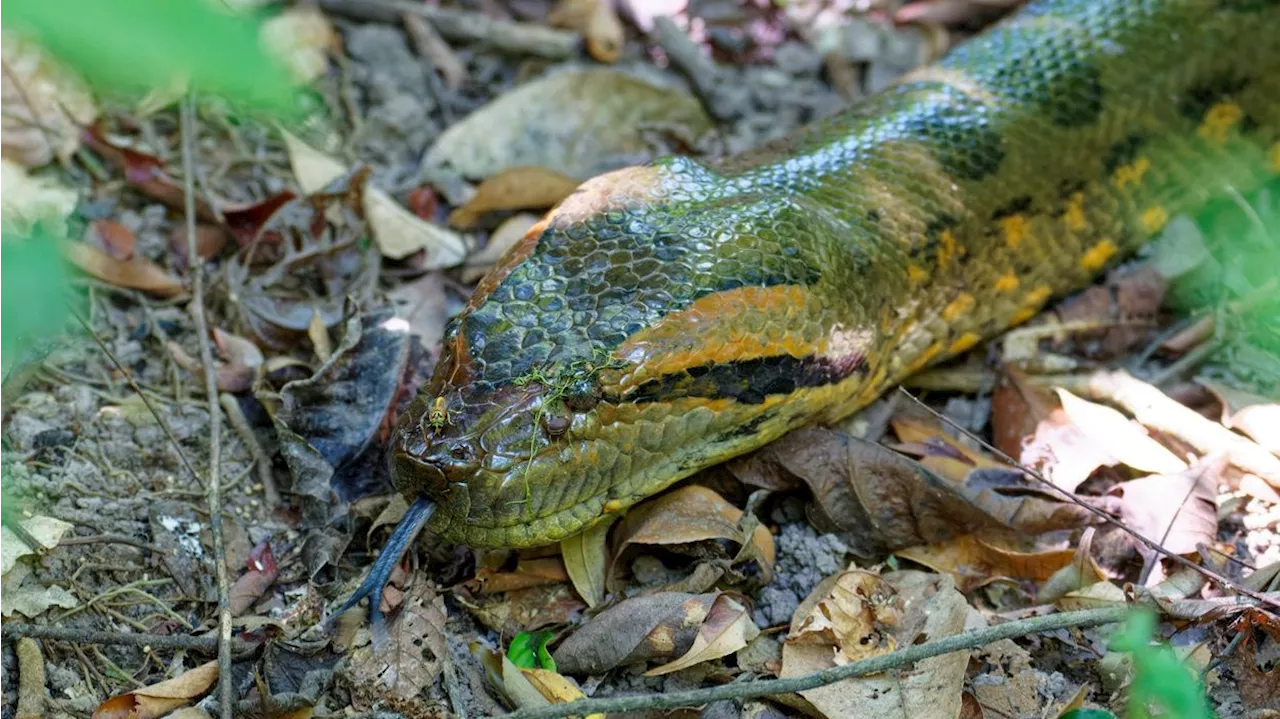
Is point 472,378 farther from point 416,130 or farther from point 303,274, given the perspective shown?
point 416,130

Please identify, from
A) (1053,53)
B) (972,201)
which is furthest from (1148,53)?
(972,201)

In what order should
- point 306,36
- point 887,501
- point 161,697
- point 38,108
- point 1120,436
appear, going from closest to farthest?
point 161,697
point 887,501
point 1120,436
point 38,108
point 306,36

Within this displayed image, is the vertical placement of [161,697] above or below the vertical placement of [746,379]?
below

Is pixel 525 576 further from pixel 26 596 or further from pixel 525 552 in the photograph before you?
pixel 26 596

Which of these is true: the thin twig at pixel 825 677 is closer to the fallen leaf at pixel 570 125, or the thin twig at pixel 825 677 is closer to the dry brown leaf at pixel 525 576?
the dry brown leaf at pixel 525 576

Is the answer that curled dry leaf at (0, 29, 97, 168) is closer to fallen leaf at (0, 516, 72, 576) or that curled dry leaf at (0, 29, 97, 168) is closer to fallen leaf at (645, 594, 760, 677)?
fallen leaf at (0, 516, 72, 576)

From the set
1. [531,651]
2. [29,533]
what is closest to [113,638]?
[29,533]

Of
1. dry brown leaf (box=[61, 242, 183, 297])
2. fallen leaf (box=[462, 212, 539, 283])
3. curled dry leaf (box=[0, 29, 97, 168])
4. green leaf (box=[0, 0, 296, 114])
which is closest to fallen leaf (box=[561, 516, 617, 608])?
fallen leaf (box=[462, 212, 539, 283])
